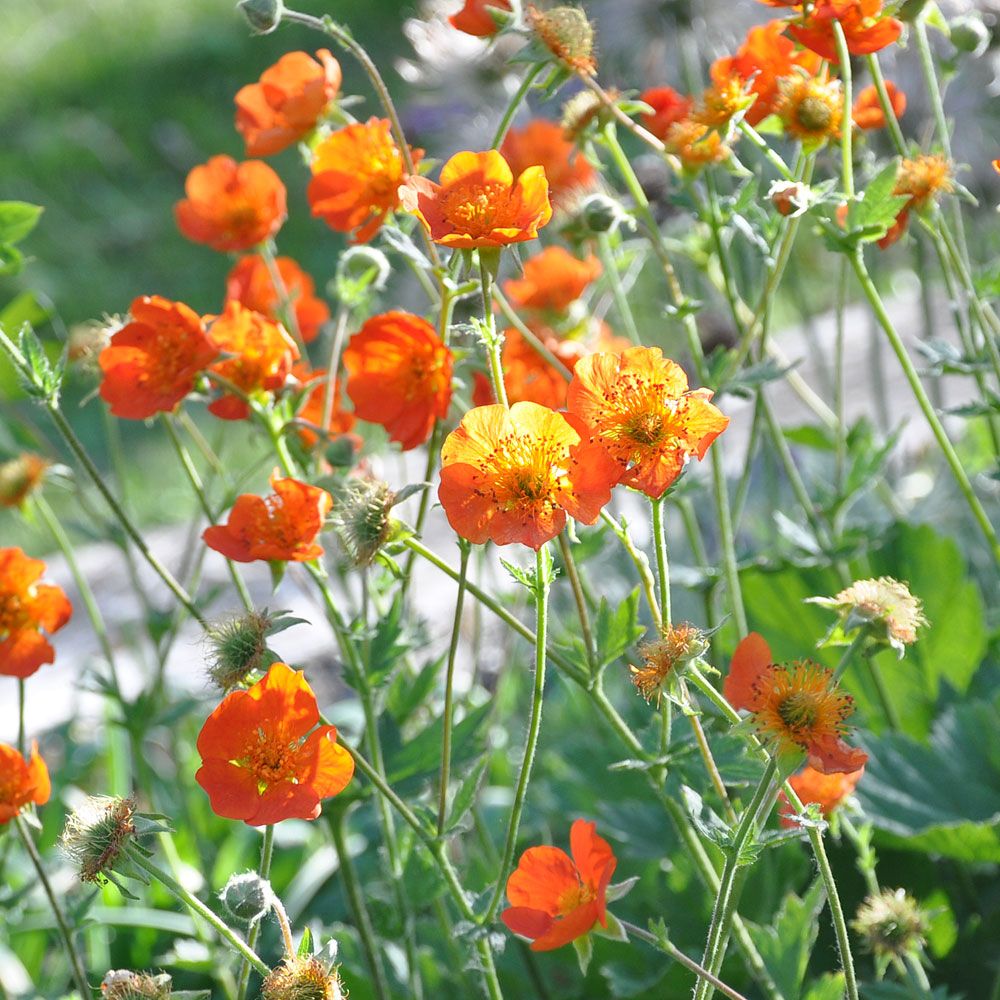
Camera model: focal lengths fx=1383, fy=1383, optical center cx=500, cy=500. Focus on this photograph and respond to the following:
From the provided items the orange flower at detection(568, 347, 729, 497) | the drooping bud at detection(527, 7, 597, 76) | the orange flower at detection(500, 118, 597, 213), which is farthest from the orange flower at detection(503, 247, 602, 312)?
the orange flower at detection(568, 347, 729, 497)

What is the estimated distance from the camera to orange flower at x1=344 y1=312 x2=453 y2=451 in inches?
51.3

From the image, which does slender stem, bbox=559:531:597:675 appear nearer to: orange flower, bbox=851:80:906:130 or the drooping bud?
the drooping bud

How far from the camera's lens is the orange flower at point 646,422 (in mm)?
1029

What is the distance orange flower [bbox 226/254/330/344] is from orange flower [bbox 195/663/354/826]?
0.65 metres

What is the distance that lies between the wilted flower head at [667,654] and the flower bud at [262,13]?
0.72 metres

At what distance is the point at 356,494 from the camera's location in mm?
1172

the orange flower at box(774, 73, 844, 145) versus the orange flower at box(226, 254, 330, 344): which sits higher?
the orange flower at box(774, 73, 844, 145)

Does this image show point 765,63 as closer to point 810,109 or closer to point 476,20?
point 810,109

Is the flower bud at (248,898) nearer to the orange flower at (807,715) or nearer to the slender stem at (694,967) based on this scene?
the slender stem at (694,967)

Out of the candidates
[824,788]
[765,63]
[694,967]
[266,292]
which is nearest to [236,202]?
[266,292]

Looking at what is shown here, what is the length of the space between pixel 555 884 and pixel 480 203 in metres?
0.55

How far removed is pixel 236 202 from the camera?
Result: 64.9 inches

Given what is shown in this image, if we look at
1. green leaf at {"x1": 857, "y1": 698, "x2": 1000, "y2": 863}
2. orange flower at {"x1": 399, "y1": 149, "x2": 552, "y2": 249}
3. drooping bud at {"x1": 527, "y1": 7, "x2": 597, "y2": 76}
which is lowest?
green leaf at {"x1": 857, "y1": 698, "x2": 1000, "y2": 863}

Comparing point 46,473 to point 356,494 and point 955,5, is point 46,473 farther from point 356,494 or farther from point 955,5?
point 955,5
